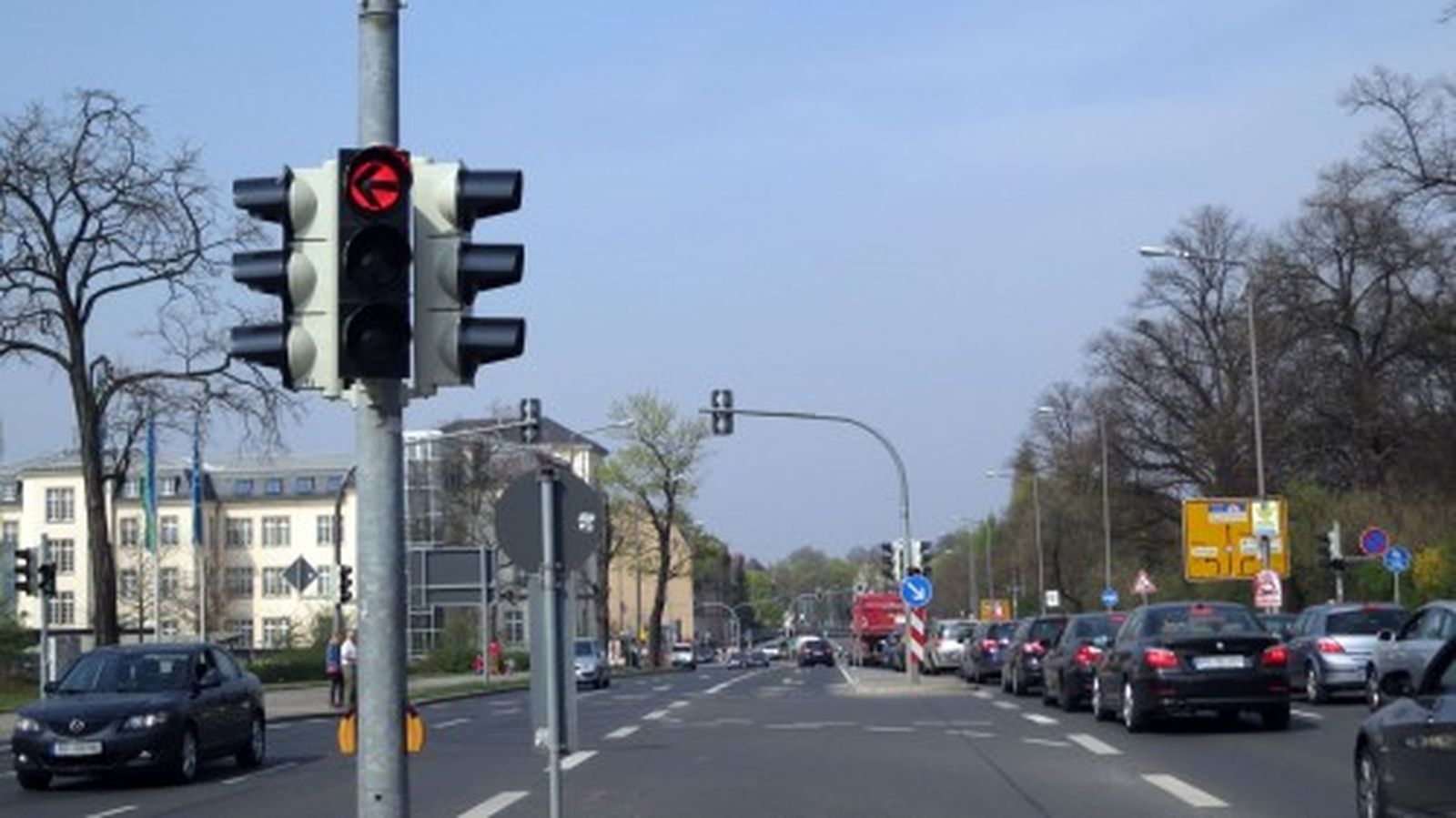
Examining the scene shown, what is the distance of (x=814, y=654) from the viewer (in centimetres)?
9781

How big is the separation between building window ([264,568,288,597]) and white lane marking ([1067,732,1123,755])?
10148cm

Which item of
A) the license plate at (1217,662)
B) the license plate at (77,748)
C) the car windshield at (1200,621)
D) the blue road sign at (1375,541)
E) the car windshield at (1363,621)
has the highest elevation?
the blue road sign at (1375,541)

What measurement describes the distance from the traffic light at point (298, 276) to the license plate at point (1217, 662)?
54.9ft

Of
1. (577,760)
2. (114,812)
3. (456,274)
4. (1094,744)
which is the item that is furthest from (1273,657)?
(456,274)

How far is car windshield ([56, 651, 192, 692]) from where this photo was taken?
22.9 metres

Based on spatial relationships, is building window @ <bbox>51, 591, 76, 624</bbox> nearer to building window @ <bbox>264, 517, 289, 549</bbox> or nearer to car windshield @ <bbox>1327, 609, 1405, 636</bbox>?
building window @ <bbox>264, 517, 289, 549</bbox>

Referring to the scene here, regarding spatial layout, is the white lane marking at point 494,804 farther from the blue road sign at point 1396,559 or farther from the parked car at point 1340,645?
the blue road sign at point 1396,559

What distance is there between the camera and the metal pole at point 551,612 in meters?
10.9

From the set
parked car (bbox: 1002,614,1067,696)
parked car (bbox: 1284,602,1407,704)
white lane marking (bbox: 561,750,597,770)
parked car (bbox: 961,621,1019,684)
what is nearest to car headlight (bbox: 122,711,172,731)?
white lane marking (bbox: 561,750,597,770)

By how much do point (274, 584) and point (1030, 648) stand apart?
91.7 metres

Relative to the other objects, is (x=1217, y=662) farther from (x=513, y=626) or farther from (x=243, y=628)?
(x=243, y=628)

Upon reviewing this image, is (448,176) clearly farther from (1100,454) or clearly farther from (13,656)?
(1100,454)

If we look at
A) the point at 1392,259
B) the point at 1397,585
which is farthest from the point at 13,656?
the point at 1392,259

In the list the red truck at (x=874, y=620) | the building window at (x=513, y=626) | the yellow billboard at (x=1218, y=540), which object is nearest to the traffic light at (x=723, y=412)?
the yellow billboard at (x=1218, y=540)
